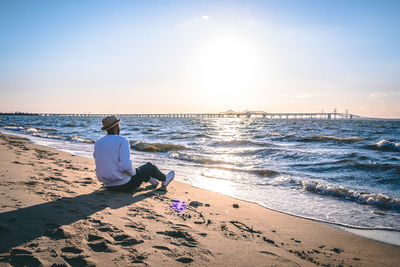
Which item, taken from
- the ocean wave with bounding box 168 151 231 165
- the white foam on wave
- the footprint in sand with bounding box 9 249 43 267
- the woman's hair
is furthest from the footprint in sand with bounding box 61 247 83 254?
the white foam on wave

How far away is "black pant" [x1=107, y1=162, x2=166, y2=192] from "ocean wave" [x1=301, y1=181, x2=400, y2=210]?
3.38 metres

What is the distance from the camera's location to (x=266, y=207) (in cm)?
438

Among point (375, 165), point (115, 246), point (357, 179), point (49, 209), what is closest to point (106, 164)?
point (49, 209)

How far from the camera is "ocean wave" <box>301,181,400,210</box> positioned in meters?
4.68

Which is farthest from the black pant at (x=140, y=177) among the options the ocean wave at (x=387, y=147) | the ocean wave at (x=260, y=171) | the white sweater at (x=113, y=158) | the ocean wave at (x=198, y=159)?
the ocean wave at (x=387, y=147)

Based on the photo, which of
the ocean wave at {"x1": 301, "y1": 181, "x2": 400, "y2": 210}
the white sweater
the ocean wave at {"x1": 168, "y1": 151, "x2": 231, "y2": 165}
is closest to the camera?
the white sweater

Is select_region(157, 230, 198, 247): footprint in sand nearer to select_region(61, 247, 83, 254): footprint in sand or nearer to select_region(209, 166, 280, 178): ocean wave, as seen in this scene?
select_region(61, 247, 83, 254): footprint in sand

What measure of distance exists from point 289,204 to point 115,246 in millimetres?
3338

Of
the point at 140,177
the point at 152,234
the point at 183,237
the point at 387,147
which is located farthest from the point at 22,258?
the point at 387,147

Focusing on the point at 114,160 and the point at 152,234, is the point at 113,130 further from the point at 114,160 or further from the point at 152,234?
the point at 152,234

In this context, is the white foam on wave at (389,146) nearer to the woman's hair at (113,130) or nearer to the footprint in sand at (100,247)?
the woman's hair at (113,130)

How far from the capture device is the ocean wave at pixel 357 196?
4684mm

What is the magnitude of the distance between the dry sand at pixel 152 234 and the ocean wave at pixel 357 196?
1880 millimetres

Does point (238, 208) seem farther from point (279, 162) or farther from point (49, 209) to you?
point (279, 162)
